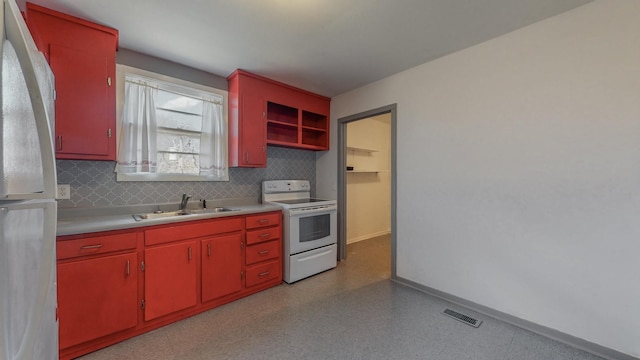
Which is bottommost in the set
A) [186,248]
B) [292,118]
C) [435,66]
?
[186,248]

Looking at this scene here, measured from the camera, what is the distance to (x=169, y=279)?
2104 millimetres

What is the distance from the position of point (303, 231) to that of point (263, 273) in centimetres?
67

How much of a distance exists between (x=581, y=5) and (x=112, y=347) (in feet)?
14.2

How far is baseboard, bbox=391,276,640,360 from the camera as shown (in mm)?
1714

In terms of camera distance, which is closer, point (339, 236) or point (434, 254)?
point (434, 254)

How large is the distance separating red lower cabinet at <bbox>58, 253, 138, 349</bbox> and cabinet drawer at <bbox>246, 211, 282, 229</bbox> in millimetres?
1014

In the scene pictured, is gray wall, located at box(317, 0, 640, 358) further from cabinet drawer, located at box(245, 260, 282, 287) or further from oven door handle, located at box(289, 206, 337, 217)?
cabinet drawer, located at box(245, 260, 282, 287)

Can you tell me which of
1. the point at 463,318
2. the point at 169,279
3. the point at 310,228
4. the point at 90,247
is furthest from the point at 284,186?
the point at 463,318

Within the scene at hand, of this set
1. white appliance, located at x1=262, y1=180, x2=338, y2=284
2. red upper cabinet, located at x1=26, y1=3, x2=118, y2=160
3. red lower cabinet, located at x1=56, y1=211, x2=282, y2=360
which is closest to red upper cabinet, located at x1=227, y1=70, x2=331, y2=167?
white appliance, located at x1=262, y1=180, x2=338, y2=284

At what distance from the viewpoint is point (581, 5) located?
5.82ft

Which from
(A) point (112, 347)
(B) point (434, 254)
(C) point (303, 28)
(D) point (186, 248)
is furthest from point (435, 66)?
(A) point (112, 347)

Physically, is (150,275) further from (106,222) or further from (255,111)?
(255,111)

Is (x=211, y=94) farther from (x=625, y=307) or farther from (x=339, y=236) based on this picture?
(x=625, y=307)

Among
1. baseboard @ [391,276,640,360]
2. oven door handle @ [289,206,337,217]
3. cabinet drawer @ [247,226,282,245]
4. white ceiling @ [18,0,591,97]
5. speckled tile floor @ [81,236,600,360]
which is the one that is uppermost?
white ceiling @ [18,0,591,97]
